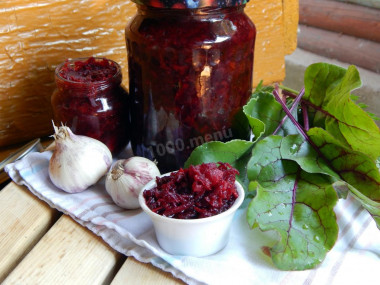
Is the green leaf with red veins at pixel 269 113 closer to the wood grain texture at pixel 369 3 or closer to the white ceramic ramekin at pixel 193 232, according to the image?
the white ceramic ramekin at pixel 193 232

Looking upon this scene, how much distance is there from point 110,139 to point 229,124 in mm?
276

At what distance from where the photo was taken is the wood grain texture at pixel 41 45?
3.42 ft

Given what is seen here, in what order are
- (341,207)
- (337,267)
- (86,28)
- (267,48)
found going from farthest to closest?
1. (267,48)
2. (86,28)
3. (341,207)
4. (337,267)

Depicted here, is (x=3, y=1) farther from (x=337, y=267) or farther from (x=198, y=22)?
(x=337, y=267)

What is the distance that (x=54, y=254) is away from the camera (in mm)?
736

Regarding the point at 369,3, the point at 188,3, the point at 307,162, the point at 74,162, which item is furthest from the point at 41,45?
the point at 369,3

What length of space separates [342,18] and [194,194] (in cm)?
193

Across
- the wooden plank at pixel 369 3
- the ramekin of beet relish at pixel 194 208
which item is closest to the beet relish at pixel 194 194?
the ramekin of beet relish at pixel 194 208

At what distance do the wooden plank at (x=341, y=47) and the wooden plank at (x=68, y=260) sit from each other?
1.87 metres

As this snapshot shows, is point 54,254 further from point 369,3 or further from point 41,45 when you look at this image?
point 369,3

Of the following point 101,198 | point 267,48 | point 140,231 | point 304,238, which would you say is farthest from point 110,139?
point 267,48

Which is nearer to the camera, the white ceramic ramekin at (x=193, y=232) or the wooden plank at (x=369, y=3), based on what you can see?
the white ceramic ramekin at (x=193, y=232)

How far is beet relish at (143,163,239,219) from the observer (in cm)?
69

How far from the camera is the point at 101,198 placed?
0.87 meters
